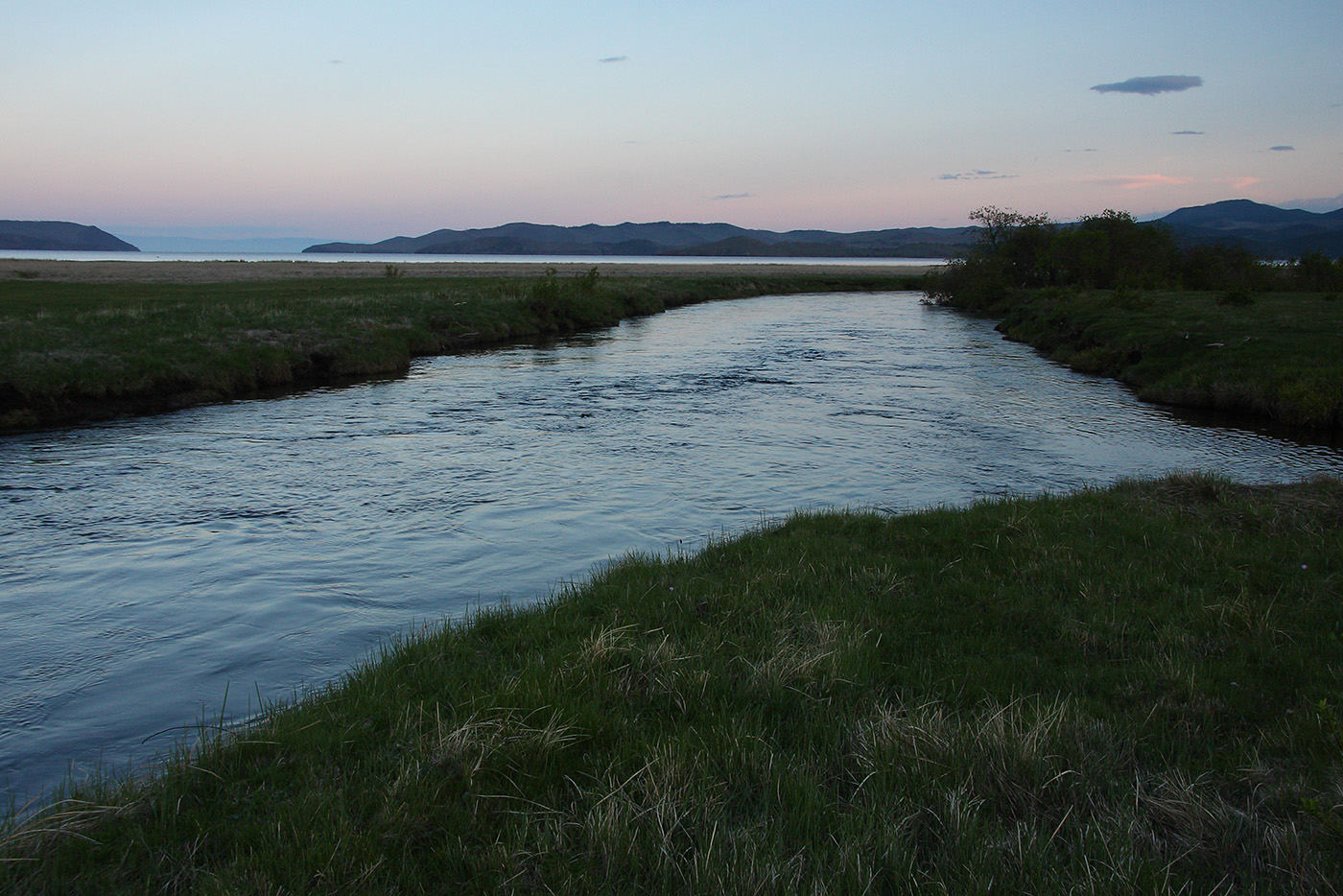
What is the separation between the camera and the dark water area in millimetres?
8461

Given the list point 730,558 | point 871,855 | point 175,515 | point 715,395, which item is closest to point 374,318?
point 715,395

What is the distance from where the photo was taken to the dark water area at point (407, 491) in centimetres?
846

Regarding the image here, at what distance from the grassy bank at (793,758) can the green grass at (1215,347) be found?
677 inches

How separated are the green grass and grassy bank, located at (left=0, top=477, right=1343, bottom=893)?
677 inches

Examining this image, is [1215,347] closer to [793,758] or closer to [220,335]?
[793,758]

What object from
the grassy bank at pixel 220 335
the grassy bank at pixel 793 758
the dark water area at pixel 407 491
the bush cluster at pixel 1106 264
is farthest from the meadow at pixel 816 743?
the bush cluster at pixel 1106 264

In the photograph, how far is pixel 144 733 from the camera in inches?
274

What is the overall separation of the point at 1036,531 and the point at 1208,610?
290cm

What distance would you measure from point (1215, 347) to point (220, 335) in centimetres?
3470

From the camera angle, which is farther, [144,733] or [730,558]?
[730,558]

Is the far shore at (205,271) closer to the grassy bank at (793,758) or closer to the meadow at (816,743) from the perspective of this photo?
the meadow at (816,743)

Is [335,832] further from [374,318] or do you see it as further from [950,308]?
[950,308]

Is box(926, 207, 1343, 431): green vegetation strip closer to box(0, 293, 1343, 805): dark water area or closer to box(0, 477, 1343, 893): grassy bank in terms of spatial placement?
box(0, 293, 1343, 805): dark water area

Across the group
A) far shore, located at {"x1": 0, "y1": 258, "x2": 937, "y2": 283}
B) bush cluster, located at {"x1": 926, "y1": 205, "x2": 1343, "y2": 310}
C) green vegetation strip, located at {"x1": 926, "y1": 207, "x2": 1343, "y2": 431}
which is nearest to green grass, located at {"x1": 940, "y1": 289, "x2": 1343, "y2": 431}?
green vegetation strip, located at {"x1": 926, "y1": 207, "x2": 1343, "y2": 431}
